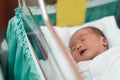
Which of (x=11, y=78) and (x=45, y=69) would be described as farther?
(x=11, y=78)

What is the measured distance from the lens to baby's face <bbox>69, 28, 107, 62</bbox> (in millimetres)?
1322

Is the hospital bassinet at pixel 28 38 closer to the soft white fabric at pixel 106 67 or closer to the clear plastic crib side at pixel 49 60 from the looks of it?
the clear plastic crib side at pixel 49 60

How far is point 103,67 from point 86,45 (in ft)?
0.64

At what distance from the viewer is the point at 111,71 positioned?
3.81ft

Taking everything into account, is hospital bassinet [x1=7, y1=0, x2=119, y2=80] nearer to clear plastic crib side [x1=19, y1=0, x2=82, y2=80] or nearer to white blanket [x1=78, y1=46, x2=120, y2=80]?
clear plastic crib side [x1=19, y1=0, x2=82, y2=80]

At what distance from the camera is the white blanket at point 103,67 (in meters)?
1.15

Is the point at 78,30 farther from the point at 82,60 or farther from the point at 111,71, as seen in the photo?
the point at 111,71

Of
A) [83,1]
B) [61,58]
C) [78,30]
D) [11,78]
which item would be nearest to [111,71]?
[61,58]

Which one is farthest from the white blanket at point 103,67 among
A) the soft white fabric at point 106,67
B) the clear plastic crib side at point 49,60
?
the clear plastic crib side at point 49,60

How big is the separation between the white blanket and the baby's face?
2.7 inches

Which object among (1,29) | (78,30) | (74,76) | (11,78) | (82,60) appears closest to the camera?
(74,76)

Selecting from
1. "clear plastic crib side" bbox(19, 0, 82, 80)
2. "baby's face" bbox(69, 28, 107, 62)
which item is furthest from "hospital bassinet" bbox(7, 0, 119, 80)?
"baby's face" bbox(69, 28, 107, 62)

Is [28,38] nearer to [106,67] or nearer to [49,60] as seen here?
[49,60]

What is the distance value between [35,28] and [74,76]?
0.35 meters
